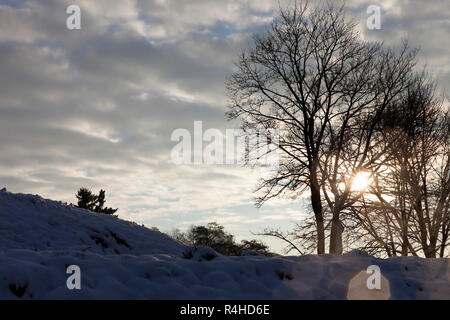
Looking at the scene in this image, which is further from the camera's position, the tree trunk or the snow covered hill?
the tree trunk

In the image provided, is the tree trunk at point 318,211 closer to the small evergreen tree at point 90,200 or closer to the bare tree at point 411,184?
the bare tree at point 411,184

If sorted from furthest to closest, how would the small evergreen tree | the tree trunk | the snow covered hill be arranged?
the small evergreen tree → the tree trunk → the snow covered hill

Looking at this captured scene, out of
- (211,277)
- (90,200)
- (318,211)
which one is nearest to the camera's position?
(211,277)

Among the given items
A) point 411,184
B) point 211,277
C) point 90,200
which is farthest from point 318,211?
point 90,200

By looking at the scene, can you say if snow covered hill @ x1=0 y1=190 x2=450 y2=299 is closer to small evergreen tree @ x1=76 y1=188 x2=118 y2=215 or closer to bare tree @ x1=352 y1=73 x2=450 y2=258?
bare tree @ x1=352 y1=73 x2=450 y2=258

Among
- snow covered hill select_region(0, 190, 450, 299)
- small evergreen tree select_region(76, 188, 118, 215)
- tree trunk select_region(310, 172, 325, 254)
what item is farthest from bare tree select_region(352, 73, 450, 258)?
small evergreen tree select_region(76, 188, 118, 215)

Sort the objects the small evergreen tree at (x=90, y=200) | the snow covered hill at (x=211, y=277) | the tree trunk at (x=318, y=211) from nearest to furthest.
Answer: the snow covered hill at (x=211, y=277), the tree trunk at (x=318, y=211), the small evergreen tree at (x=90, y=200)

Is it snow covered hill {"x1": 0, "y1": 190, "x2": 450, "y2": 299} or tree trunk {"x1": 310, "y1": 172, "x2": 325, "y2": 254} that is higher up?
tree trunk {"x1": 310, "y1": 172, "x2": 325, "y2": 254}

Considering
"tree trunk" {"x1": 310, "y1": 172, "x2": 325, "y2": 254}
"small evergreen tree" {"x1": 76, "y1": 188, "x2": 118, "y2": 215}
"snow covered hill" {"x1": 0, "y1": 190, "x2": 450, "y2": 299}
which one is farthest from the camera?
"small evergreen tree" {"x1": 76, "y1": 188, "x2": 118, "y2": 215}

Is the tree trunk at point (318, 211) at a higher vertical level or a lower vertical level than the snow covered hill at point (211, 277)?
higher

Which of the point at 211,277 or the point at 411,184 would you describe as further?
the point at 411,184

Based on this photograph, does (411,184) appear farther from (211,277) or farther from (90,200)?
(90,200)

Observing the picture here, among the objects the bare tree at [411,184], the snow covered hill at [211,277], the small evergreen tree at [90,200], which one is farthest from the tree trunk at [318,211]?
the small evergreen tree at [90,200]

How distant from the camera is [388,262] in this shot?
9.06 metres
